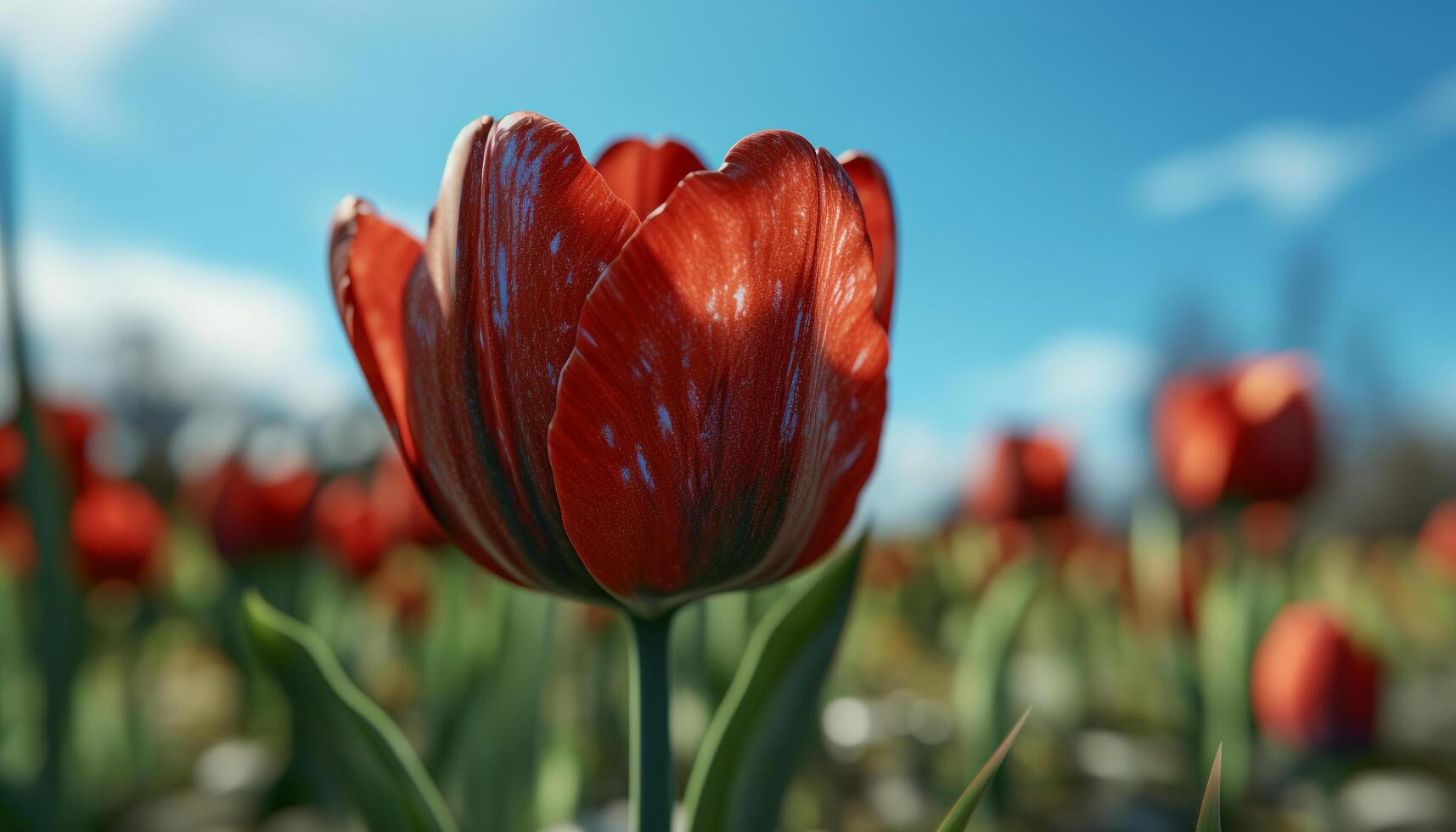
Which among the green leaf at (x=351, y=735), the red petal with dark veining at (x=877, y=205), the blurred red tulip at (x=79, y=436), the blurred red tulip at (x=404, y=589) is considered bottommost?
the blurred red tulip at (x=404, y=589)

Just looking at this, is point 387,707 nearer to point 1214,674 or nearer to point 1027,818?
point 1027,818

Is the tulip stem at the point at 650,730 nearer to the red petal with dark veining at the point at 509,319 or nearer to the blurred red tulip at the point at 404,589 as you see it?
the red petal with dark veining at the point at 509,319

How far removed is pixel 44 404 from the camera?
0.36 meters

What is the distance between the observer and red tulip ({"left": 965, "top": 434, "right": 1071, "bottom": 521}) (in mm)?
1865

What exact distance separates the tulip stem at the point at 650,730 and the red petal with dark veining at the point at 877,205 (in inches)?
6.8

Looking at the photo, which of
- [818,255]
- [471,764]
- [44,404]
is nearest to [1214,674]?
[471,764]

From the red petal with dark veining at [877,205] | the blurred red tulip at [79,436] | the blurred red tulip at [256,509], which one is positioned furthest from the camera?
the blurred red tulip at [79,436]

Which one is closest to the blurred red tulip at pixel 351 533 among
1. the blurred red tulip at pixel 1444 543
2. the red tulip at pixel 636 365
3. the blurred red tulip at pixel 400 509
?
the blurred red tulip at pixel 400 509

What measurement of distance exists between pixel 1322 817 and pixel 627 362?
1.36 m

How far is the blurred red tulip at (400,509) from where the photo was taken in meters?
1.50

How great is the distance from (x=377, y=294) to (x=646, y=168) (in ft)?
0.48

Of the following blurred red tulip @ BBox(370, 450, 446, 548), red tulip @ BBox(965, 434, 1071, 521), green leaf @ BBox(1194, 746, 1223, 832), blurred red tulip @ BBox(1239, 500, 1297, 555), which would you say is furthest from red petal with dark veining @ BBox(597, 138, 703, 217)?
blurred red tulip @ BBox(1239, 500, 1297, 555)

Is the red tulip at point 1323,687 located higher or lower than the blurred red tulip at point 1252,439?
lower

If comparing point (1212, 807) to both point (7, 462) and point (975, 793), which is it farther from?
point (7, 462)
